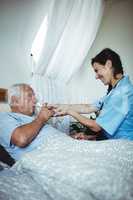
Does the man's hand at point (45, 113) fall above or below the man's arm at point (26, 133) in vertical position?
above

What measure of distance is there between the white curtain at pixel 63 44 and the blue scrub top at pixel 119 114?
0.69 meters

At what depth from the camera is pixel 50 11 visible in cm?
220

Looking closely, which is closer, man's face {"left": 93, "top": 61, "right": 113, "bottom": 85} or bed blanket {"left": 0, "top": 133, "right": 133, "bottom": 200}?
bed blanket {"left": 0, "top": 133, "right": 133, "bottom": 200}

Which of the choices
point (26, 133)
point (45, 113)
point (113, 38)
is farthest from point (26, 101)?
point (113, 38)

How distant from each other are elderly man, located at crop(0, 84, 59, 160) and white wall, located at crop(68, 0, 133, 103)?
110cm

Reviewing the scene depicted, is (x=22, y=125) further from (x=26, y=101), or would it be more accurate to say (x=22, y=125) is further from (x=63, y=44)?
(x=63, y=44)

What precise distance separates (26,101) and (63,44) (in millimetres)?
797

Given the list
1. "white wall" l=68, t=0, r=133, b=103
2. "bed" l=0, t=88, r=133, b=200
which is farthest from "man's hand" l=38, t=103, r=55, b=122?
"white wall" l=68, t=0, r=133, b=103

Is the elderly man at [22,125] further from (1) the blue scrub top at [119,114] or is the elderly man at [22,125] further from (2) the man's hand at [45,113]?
(1) the blue scrub top at [119,114]

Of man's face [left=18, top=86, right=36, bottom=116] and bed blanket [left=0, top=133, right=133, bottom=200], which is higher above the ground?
man's face [left=18, top=86, right=36, bottom=116]

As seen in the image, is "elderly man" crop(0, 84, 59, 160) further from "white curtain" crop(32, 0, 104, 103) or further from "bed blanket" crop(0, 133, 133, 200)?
"white curtain" crop(32, 0, 104, 103)

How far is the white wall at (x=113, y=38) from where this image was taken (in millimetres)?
2975

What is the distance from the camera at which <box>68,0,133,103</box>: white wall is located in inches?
117

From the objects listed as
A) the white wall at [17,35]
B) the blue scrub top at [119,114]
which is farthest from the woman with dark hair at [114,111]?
the white wall at [17,35]
